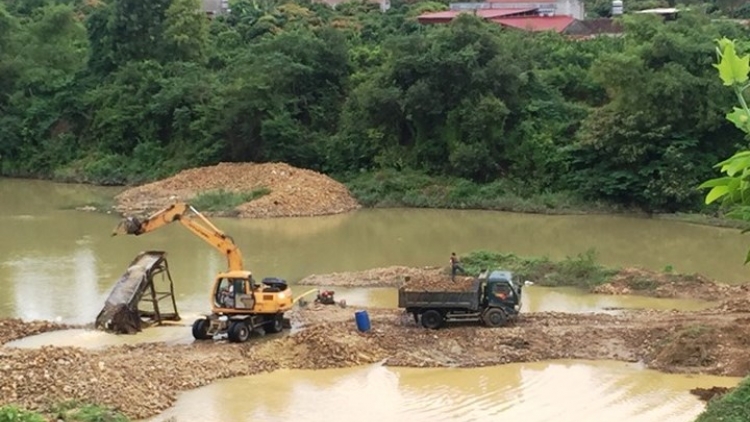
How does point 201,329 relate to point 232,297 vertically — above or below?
below

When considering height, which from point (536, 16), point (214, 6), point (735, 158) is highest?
point (214, 6)

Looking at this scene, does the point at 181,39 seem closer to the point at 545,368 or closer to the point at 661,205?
the point at 661,205

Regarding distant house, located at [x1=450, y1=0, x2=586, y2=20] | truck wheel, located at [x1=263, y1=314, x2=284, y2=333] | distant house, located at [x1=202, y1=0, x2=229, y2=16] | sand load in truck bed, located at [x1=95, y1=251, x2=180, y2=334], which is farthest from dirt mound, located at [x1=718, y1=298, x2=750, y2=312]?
distant house, located at [x1=202, y1=0, x2=229, y2=16]

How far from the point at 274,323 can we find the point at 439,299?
10.00 feet

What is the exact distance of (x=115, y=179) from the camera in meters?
39.6

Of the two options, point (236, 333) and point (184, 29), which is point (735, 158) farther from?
point (184, 29)

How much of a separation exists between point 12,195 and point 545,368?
26558 mm

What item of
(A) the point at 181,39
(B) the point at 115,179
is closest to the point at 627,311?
(B) the point at 115,179

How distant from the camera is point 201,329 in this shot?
59.8 feet

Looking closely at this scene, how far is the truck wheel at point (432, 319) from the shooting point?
18.2m

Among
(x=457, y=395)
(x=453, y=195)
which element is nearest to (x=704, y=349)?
(x=457, y=395)

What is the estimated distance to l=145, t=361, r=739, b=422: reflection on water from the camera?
14711 millimetres

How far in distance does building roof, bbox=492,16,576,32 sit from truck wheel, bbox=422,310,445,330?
34146 mm

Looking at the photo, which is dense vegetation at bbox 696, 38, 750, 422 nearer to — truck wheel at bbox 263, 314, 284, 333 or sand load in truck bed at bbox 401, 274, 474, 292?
sand load in truck bed at bbox 401, 274, 474, 292
